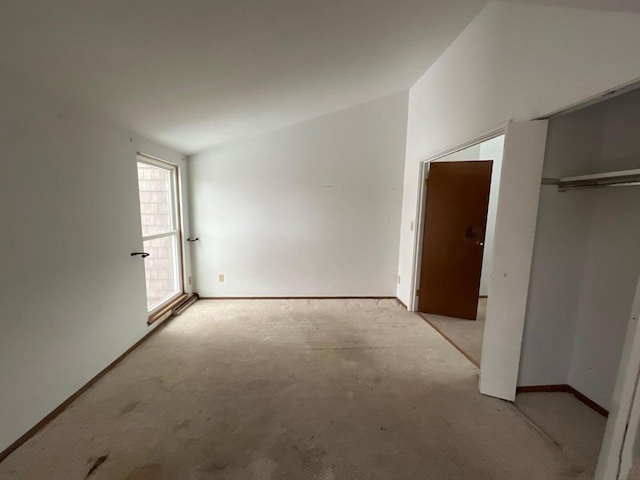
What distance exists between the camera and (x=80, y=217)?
1809 millimetres

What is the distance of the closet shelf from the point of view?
1363 millimetres

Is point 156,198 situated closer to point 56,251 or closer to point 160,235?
point 160,235

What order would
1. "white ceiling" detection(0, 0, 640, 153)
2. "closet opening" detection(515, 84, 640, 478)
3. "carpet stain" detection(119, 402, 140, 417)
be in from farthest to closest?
"carpet stain" detection(119, 402, 140, 417) < "closet opening" detection(515, 84, 640, 478) < "white ceiling" detection(0, 0, 640, 153)

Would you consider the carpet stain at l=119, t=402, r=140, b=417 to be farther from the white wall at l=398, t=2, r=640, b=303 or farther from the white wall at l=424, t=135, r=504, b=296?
the white wall at l=424, t=135, r=504, b=296

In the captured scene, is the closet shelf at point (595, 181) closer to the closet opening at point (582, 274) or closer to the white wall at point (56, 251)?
the closet opening at point (582, 274)

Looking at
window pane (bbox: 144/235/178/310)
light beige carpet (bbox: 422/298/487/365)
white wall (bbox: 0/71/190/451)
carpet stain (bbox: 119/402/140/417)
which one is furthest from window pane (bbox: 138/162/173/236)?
light beige carpet (bbox: 422/298/487/365)

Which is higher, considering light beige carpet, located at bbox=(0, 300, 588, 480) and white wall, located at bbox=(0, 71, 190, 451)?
→ white wall, located at bbox=(0, 71, 190, 451)

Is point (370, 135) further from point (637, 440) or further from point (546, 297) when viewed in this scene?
point (637, 440)

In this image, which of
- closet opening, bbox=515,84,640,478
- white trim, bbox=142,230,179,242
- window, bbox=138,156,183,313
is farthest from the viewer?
window, bbox=138,156,183,313

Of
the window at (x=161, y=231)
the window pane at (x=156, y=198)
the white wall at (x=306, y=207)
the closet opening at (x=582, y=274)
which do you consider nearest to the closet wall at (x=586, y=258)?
the closet opening at (x=582, y=274)

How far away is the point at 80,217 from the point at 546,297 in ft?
10.8

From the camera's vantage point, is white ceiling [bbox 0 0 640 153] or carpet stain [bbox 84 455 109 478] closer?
white ceiling [bbox 0 0 640 153]

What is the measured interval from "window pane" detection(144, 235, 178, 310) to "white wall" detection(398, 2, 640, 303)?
3.38 meters

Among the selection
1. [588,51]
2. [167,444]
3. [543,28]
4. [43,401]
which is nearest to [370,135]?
[543,28]
